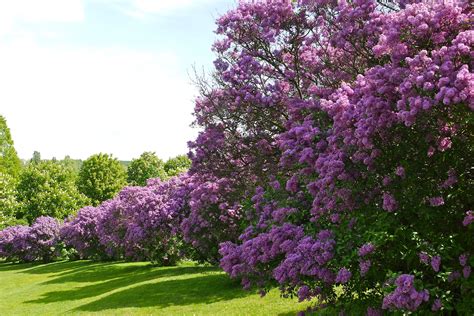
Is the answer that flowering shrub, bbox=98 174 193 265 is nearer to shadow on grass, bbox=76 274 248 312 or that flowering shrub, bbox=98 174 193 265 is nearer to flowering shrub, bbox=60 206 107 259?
shadow on grass, bbox=76 274 248 312

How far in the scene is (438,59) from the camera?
265 inches

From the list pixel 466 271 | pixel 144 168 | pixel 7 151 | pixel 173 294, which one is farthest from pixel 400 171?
pixel 144 168

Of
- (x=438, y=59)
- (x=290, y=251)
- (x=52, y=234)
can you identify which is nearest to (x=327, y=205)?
(x=290, y=251)

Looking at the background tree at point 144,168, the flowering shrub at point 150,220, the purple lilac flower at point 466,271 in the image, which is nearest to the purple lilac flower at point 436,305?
the purple lilac flower at point 466,271

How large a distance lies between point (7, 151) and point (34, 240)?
58.4ft

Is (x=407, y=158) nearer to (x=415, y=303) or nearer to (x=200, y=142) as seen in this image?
(x=415, y=303)

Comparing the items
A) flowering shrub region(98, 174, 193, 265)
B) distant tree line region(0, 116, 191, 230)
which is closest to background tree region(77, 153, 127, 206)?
distant tree line region(0, 116, 191, 230)

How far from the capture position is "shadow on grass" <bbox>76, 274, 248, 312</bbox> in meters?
18.2

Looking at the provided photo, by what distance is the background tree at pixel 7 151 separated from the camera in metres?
62.4

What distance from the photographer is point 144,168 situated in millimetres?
83188

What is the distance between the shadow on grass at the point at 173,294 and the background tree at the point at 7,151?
46.4 metres

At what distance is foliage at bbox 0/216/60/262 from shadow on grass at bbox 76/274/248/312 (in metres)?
31.9

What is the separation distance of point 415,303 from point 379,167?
2.04 meters

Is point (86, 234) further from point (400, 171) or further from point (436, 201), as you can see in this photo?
point (436, 201)
